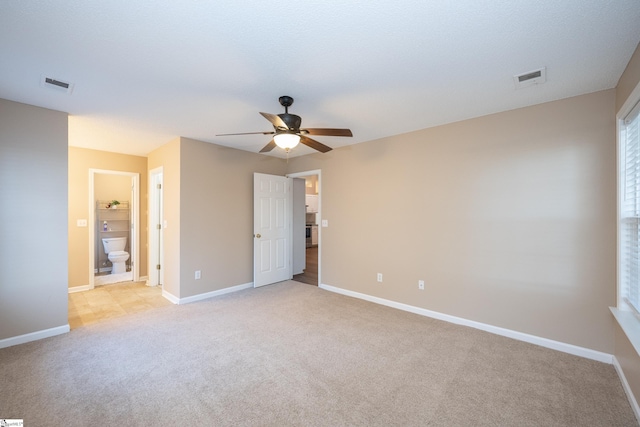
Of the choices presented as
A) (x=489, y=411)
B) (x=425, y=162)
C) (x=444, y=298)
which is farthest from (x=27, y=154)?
(x=444, y=298)

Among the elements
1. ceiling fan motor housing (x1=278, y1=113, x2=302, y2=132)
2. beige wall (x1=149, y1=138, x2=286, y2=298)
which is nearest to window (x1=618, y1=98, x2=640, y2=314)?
ceiling fan motor housing (x1=278, y1=113, x2=302, y2=132)

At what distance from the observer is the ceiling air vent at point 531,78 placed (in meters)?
2.19

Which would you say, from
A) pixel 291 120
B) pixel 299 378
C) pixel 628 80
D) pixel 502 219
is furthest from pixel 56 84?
pixel 628 80

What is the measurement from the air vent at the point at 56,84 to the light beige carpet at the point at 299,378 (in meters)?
2.49

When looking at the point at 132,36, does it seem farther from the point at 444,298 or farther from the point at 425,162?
the point at 444,298

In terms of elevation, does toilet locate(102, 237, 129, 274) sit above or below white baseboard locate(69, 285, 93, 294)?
above

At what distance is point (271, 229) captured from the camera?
515 cm

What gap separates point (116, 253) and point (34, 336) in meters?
3.15

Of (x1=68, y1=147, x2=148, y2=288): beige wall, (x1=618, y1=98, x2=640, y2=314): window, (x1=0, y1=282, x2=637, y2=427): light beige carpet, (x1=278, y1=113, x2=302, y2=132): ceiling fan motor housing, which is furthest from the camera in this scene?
(x1=68, y1=147, x2=148, y2=288): beige wall

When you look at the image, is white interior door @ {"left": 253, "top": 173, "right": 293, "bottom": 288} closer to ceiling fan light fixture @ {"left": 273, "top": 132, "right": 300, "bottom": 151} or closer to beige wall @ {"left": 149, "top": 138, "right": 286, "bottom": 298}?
beige wall @ {"left": 149, "top": 138, "right": 286, "bottom": 298}

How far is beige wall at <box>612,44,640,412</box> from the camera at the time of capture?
186 centimetres

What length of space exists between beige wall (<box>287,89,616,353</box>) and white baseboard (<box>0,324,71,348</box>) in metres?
3.76

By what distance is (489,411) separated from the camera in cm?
185

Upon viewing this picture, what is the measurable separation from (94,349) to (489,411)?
11.5 ft
